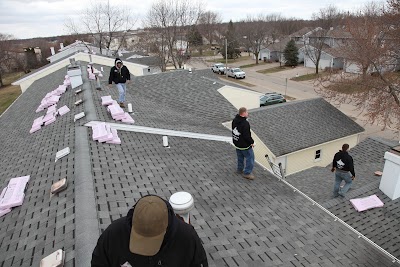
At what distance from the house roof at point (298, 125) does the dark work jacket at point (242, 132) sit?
7834 mm

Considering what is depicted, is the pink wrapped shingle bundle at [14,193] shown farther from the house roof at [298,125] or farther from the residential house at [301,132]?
the house roof at [298,125]

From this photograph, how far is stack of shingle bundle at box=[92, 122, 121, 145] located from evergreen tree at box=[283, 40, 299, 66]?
46.8m

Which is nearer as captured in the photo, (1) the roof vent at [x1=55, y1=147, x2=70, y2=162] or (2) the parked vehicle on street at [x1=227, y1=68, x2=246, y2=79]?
(1) the roof vent at [x1=55, y1=147, x2=70, y2=162]

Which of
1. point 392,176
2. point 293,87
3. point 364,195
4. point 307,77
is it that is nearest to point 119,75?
point 364,195

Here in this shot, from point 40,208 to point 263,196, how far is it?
190 inches

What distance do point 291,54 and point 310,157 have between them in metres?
37.9

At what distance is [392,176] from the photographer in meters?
8.38

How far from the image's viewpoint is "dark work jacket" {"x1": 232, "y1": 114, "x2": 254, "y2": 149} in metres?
7.56

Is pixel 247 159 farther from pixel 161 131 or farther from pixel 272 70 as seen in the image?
pixel 272 70

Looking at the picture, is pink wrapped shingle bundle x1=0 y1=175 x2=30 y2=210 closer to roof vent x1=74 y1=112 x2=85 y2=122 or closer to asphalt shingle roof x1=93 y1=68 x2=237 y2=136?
roof vent x1=74 y1=112 x2=85 y2=122

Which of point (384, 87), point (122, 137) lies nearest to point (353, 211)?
point (122, 137)

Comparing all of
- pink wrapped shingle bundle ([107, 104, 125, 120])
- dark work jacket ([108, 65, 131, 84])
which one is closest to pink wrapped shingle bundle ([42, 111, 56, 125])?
pink wrapped shingle bundle ([107, 104, 125, 120])

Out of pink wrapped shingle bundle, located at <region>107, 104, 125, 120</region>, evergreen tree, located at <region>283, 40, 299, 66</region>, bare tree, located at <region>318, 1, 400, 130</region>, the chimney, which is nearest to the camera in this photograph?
the chimney

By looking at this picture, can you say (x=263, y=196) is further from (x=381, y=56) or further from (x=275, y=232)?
(x=381, y=56)
